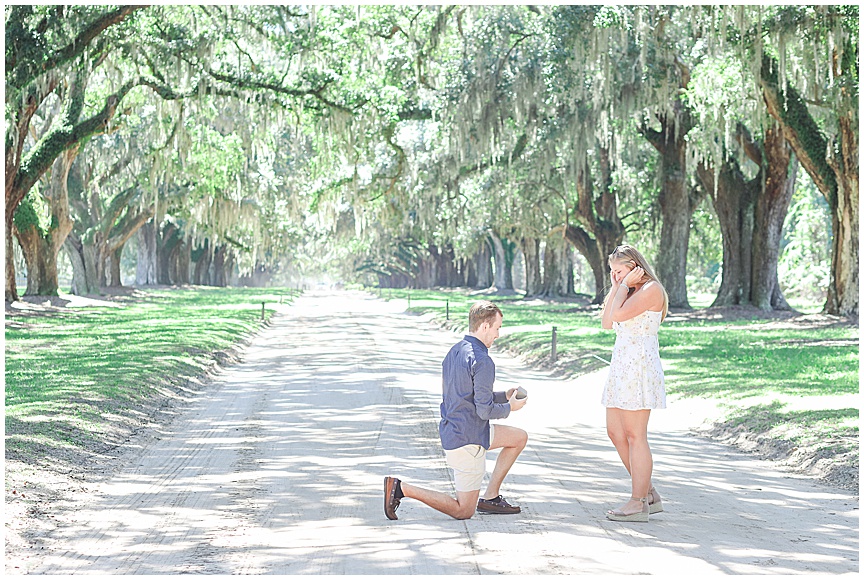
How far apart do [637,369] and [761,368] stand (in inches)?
377

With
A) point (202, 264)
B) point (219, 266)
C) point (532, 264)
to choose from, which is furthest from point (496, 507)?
point (219, 266)

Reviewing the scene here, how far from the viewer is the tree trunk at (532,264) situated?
54094 mm

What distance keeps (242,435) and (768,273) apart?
23472mm

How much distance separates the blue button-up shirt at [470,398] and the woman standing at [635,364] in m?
0.86

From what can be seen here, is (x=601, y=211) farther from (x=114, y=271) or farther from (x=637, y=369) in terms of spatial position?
(x=637, y=369)

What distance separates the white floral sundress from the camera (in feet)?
22.6

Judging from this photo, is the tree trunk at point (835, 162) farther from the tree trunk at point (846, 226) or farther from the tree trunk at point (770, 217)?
the tree trunk at point (770, 217)

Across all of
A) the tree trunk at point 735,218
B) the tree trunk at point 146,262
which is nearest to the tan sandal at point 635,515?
the tree trunk at point 735,218

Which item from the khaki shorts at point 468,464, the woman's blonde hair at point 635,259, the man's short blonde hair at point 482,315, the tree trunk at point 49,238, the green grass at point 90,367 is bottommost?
the green grass at point 90,367

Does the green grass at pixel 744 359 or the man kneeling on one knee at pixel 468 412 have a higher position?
the man kneeling on one knee at pixel 468 412

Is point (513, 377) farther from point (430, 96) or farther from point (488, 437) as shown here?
point (430, 96)

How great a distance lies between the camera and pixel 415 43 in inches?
1121

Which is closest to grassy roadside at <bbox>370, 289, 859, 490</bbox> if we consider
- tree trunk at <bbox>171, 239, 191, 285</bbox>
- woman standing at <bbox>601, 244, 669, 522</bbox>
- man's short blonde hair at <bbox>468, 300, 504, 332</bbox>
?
woman standing at <bbox>601, 244, 669, 522</bbox>

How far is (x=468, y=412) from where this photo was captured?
257 inches
